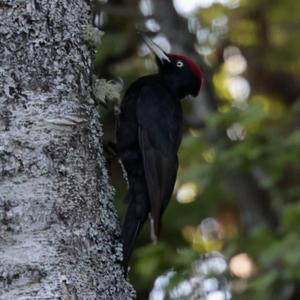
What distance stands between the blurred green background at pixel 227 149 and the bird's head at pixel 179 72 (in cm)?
47

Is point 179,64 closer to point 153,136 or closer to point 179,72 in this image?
point 179,72

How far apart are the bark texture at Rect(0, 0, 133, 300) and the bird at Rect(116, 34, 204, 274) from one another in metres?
0.80

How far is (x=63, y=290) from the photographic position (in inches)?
116

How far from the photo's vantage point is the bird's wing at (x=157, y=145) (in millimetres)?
4410

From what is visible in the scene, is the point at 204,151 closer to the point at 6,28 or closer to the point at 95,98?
the point at 95,98

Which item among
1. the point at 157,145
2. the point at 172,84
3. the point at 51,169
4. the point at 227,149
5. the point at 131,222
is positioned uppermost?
the point at 227,149

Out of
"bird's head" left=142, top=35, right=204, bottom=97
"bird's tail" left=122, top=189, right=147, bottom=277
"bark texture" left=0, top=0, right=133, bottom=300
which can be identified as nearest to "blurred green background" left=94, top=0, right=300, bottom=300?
"bird's head" left=142, top=35, right=204, bottom=97

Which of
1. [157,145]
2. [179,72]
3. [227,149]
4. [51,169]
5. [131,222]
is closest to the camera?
[51,169]

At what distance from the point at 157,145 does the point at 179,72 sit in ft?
2.66

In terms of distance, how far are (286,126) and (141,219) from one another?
360 cm

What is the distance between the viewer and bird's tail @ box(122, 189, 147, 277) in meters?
3.87

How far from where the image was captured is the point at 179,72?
5371mm

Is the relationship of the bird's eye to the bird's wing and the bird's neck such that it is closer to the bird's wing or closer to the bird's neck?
the bird's neck

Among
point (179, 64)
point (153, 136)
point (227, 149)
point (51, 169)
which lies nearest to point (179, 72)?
point (179, 64)
